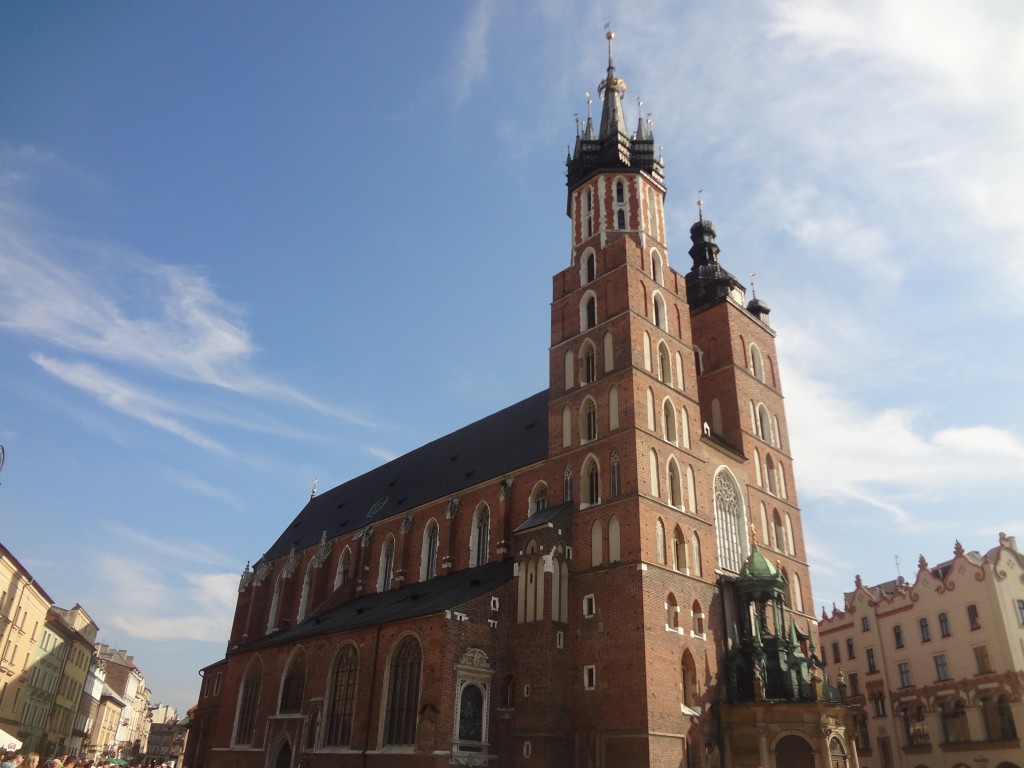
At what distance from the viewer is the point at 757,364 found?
34.1 meters

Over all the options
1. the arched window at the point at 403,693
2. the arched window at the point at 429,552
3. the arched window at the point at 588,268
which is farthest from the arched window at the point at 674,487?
the arched window at the point at 429,552

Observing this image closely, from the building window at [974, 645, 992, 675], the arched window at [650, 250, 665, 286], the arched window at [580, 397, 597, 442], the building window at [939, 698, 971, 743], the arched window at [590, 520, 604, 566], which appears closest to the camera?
the arched window at [590, 520, 604, 566]

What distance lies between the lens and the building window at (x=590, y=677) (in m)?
23.5

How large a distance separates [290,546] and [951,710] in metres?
36.9

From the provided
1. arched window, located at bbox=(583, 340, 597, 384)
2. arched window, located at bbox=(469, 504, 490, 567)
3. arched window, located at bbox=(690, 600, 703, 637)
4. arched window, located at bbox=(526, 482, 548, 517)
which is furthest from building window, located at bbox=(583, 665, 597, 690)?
arched window, located at bbox=(583, 340, 597, 384)

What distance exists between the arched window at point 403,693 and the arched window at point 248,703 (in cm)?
1059

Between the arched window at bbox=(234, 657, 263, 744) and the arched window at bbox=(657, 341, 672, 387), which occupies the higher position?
the arched window at bbox=(657, 341, 672, 387)

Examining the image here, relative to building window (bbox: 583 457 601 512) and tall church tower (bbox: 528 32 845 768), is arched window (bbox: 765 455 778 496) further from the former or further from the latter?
building window (bbox: 583 457 601 512)

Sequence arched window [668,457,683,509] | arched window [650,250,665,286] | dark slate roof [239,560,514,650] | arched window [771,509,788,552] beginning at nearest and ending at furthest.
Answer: dark slate roof [239,560,514,650] → arched window [668,457,683,509] → arched window [771,509,788,552] → arched window [650,250,665,286]

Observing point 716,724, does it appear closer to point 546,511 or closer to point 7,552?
point 546,511

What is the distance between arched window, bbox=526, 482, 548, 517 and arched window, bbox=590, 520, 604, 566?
4.29m

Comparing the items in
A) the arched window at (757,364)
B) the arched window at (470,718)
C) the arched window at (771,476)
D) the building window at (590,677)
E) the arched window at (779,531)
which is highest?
the arched window at (757,364)

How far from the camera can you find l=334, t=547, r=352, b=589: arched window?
4034cm

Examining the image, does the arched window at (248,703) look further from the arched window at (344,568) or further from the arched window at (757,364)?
the arched window at (757,364)
